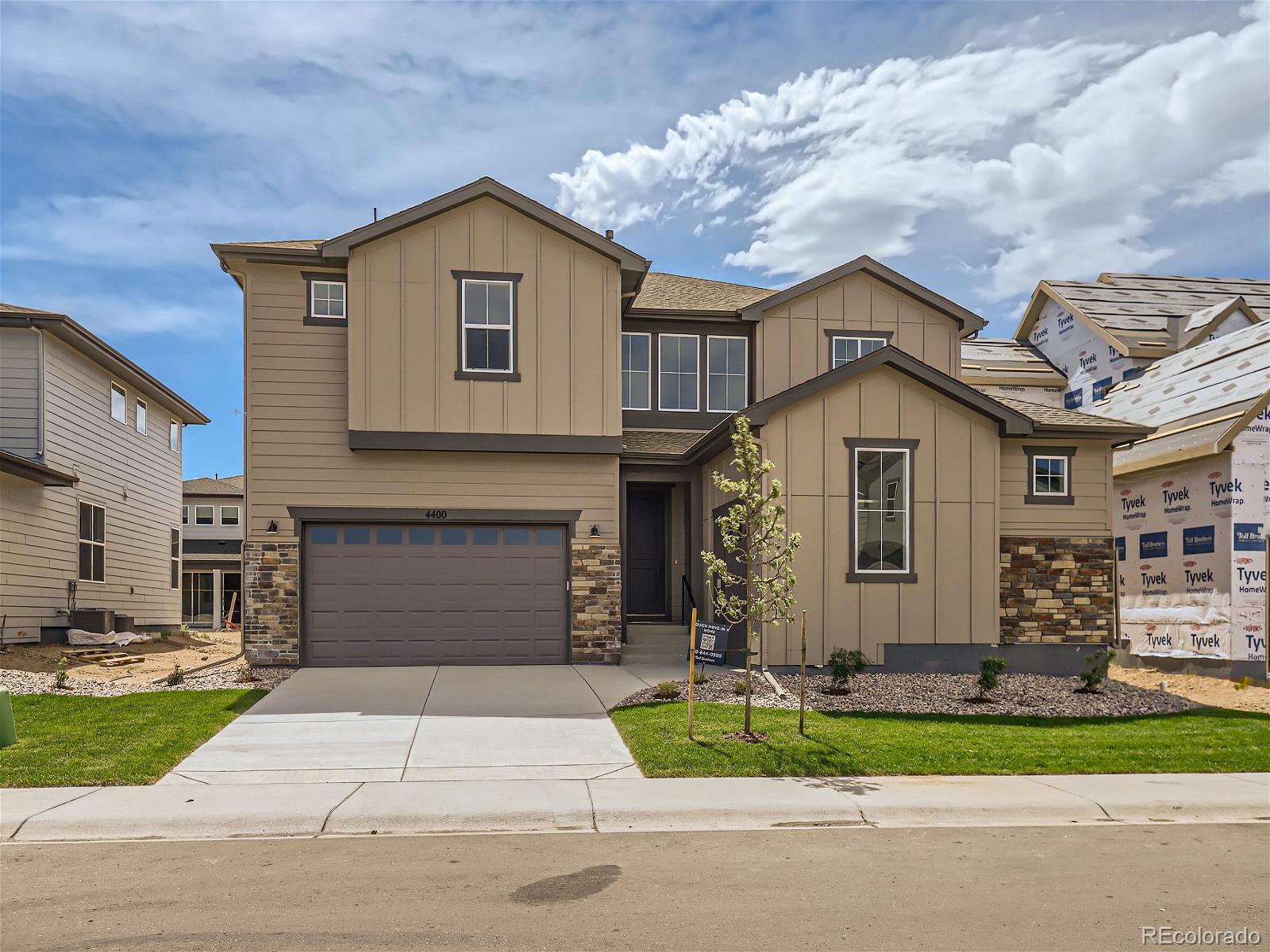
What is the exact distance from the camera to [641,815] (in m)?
8.22

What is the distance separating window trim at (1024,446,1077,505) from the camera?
56.2 feet

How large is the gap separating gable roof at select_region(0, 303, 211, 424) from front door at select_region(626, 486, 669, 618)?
11.7 m

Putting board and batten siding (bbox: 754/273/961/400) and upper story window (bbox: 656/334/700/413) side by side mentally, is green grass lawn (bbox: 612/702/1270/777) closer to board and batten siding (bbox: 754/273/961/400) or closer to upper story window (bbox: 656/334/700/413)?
upper story window (bbox: 656/334/700/413)

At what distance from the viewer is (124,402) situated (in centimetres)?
2445

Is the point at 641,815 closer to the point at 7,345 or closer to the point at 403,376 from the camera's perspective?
the point at 403,376

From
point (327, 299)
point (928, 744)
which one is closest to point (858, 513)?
point (928, 744)

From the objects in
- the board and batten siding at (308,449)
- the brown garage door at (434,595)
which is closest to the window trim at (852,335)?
the brown garage door at (434,595)

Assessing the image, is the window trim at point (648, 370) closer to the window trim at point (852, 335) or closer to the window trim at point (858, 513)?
the window trim at point (852, 335)

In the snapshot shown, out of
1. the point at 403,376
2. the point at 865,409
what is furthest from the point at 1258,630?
the point at 403,376

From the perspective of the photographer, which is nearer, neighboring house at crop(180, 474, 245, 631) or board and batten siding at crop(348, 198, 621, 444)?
board and batten siding at crop(348, 198, 621, 444)

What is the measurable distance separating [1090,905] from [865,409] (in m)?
10.3

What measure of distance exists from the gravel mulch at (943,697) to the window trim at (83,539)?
14.1 meters

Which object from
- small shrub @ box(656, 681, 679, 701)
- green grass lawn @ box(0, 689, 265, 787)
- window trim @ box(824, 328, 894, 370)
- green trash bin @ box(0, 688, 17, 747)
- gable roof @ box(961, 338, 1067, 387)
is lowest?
green grass lawn @ box(0, 689, 265, 787)

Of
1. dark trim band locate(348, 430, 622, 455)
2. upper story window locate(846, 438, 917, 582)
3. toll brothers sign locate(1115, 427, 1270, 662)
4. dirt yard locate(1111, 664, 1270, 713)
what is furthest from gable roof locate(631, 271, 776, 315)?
dirt yard locate(1111, 664, 1270, 713)
